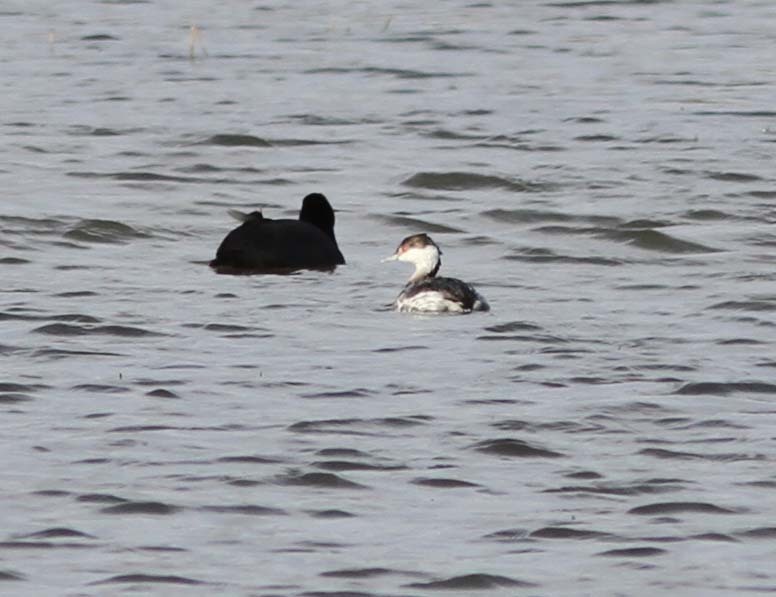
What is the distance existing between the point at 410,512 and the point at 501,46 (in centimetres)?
1769

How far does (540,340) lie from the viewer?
12906mm

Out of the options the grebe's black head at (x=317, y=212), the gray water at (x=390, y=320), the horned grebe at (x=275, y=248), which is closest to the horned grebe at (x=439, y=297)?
the gray water at (x=390, y=320)

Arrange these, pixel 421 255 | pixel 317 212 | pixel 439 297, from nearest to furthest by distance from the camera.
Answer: pixel 439 297 → pixel 421 255 → pixel 317 212

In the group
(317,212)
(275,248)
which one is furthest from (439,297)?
(317,212)

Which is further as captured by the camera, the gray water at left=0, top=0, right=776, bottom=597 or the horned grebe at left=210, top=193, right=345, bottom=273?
the horned grebe at left=210, top=193, right=345, bottom=273

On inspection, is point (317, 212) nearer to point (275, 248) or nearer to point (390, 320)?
point (275, 248)

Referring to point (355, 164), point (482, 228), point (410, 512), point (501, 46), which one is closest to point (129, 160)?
point (355, 164)

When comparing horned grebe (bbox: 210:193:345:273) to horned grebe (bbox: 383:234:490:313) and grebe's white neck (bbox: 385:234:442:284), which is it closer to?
grebe's white neck (bbox: 385:234:442:284)

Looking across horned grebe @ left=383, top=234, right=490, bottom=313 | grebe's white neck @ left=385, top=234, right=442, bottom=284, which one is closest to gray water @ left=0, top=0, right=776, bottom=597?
horned grebe @ left=383, top=234, right=490, bottom=313

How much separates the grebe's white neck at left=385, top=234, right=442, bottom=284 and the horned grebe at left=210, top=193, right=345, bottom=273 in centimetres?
101

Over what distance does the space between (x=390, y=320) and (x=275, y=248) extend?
2.11 meters

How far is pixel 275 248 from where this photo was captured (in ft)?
51.5

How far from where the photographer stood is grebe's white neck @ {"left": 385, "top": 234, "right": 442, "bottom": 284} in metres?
14.7

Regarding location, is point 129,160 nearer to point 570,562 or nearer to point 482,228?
point 482,228
